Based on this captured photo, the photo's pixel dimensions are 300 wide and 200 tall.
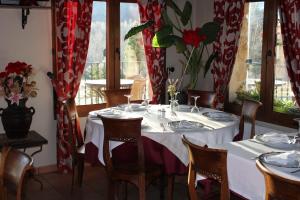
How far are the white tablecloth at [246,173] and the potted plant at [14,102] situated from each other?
2157 millimetres

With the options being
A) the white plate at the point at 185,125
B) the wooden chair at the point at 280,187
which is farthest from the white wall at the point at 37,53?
the wooden chair at the point at 280,187

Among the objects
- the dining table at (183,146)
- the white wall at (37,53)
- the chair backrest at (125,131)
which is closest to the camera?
the dining table at (183,146)

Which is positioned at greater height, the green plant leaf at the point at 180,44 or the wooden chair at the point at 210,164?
the green plant leaf at the point at 180,44

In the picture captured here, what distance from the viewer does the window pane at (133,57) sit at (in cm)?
518

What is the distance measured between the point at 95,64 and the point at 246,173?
296 centimetres

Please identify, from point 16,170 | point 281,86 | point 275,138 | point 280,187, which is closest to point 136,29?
point 281,86

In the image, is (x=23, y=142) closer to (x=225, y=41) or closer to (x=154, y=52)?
(x=154, y=52)

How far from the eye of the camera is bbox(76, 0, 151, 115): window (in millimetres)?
4992

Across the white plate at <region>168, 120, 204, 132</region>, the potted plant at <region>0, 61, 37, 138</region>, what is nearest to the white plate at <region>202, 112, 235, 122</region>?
the white plate at <region>168, 120, 204, 132</region>

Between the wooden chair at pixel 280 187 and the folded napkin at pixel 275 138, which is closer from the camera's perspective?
the wooden chair at pixel 280 187

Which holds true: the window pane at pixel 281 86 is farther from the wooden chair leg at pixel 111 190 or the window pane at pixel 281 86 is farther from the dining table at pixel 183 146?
the wooden chair leg at pixel 111 190

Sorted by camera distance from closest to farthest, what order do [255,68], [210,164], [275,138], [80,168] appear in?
1. [210,164]
2. [275,138]
3. [80,168]
4. [255,68]

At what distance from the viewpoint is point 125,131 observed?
324cm

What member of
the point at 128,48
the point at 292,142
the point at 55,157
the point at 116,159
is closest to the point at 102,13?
the point at 128,48
